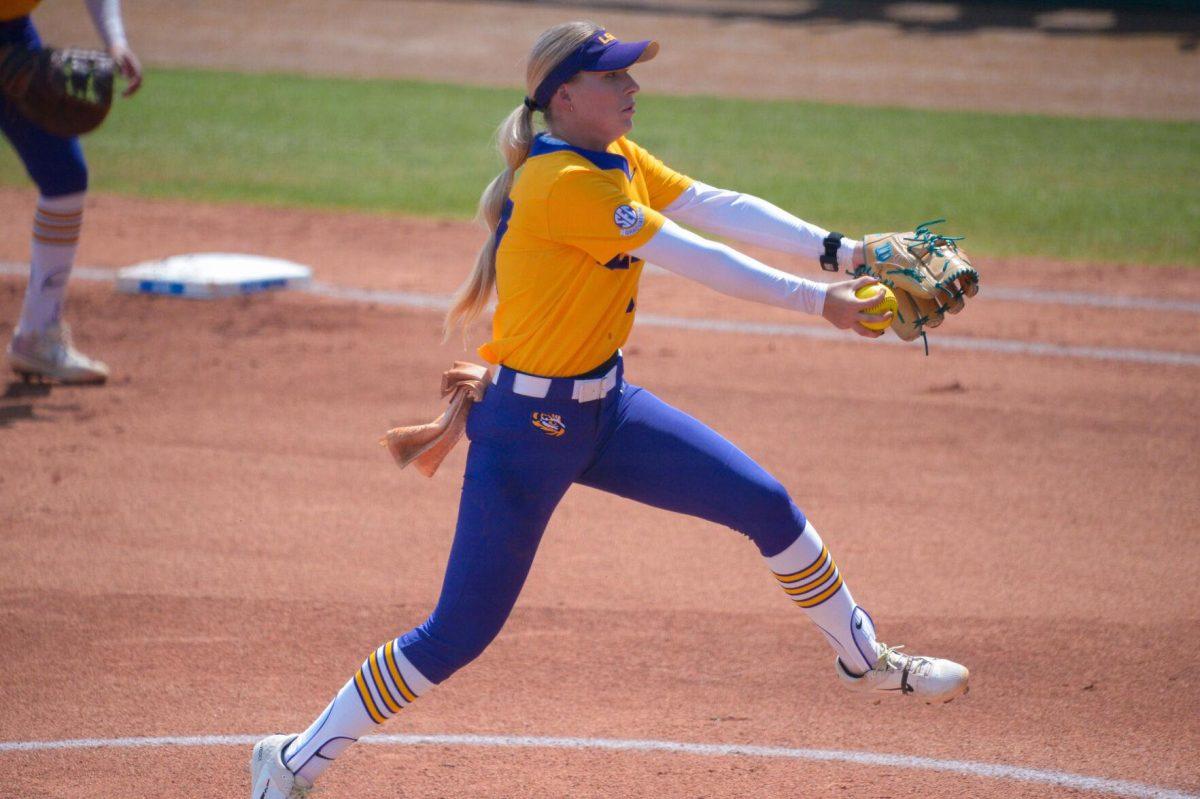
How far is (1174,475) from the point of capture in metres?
7.02

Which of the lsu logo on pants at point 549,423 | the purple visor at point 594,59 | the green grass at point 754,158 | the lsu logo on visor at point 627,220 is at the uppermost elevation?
the purple visor at point 594,59

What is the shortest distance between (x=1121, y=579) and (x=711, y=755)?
2.42m

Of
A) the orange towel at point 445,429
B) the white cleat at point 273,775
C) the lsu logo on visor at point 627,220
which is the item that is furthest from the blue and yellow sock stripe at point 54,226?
the lsu logo on visor at point 627,220

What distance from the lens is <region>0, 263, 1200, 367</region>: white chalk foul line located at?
9.05 m

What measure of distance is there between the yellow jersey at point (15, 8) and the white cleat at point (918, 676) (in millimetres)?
5835

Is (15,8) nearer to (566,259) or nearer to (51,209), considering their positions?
(51,209)

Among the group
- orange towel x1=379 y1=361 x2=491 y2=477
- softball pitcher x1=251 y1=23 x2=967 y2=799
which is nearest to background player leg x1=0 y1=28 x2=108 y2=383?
orange towel x1=379 y1=361 x2=491 y2=477

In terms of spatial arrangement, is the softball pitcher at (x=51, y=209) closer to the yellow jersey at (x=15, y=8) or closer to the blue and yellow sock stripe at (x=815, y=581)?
the yellow jersey at (x=15, y=8)

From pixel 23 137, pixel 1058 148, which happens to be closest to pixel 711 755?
pixel 23 137

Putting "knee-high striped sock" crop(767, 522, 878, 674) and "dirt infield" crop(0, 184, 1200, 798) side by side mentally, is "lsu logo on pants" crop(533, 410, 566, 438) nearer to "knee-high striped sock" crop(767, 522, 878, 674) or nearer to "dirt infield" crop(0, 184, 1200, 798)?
"knee-high striped sock" crop(767, 522, 878, 674)

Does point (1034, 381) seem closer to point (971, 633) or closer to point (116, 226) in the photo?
point (971, 633)

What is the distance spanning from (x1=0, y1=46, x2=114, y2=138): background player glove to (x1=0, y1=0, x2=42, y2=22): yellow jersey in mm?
198

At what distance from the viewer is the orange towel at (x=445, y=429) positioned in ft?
12.9

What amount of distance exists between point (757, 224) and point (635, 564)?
2.29 metres
